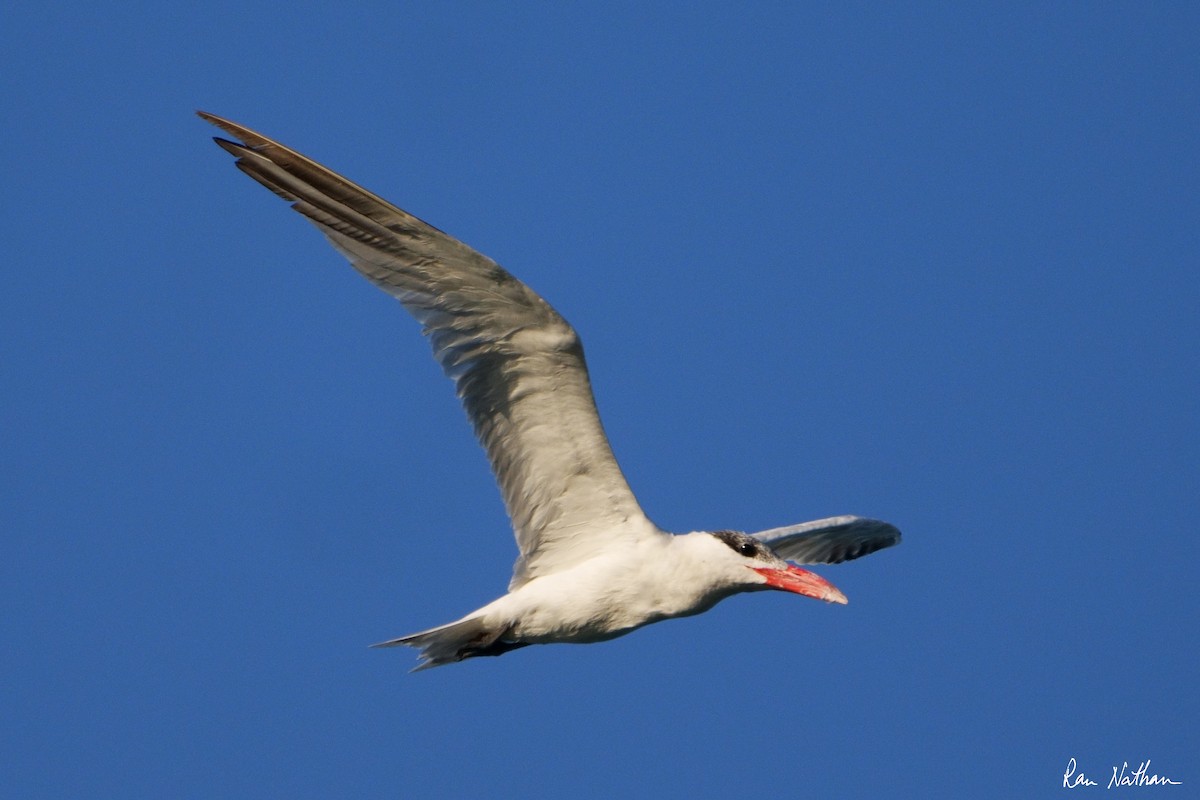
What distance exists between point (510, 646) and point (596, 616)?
2.04ft

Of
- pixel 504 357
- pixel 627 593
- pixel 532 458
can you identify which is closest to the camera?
pixel 504 357

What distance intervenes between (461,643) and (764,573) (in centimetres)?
193

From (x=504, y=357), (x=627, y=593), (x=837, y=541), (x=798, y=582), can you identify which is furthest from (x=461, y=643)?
(x=837, y=541)

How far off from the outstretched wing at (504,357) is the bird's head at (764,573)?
0.57m

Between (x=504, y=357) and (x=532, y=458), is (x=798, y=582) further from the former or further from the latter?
(x=504, y=357)

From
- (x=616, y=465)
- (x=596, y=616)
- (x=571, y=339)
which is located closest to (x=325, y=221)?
(x=571, y=339)

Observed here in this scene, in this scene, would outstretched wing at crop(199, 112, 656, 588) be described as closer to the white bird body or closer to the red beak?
the white bird body

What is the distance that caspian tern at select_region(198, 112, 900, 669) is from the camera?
8148 millimetres

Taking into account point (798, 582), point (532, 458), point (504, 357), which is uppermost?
point (504, 357)

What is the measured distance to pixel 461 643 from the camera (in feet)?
29.3

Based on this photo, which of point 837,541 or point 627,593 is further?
point 837,541

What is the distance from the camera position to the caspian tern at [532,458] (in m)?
8.15

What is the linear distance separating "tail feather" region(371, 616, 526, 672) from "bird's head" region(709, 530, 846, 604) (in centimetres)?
142

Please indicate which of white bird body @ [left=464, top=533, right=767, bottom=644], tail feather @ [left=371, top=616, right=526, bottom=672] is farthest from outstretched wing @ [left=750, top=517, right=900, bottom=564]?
tail feather @ [left=371, top=616, right=526, bottom=672]
